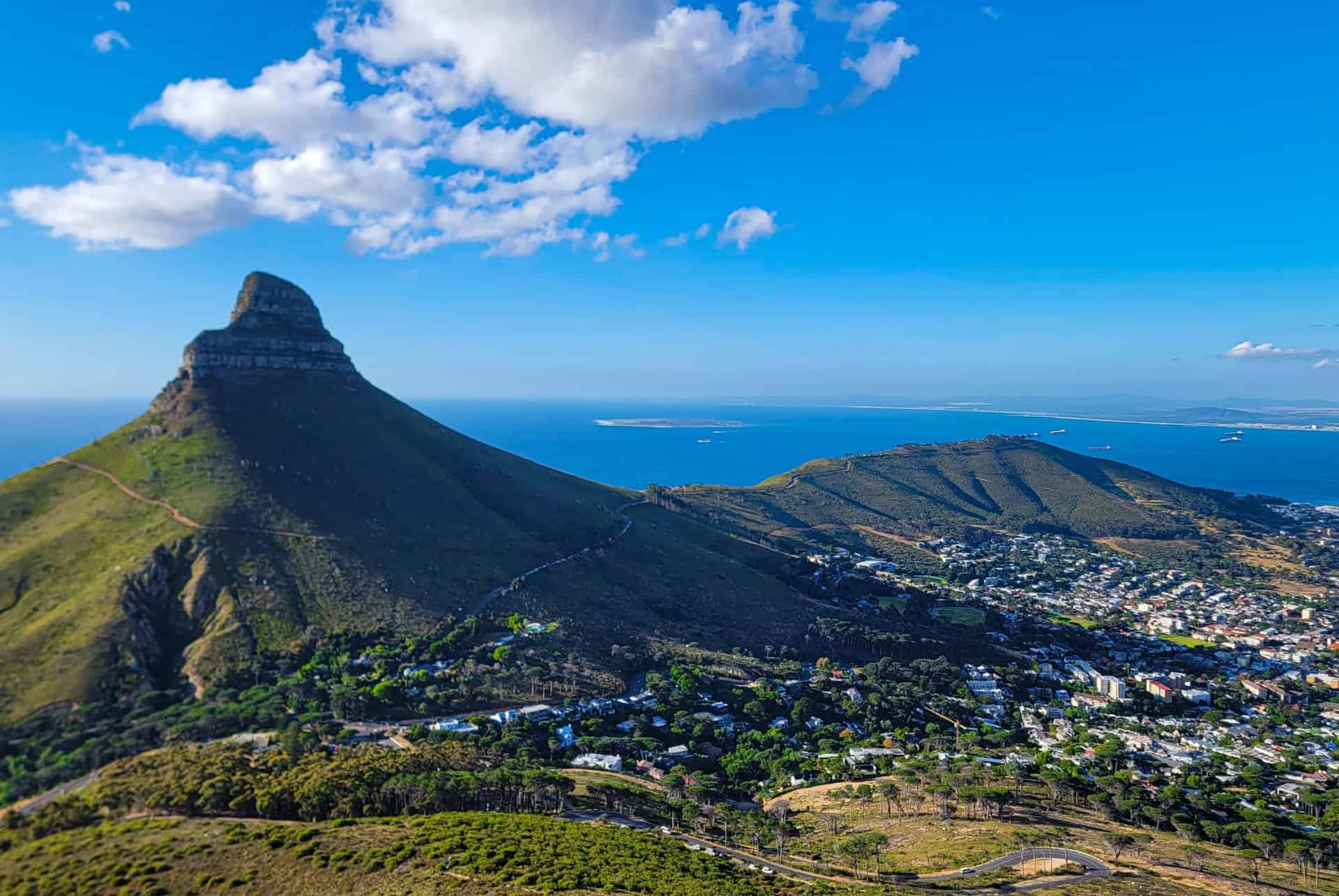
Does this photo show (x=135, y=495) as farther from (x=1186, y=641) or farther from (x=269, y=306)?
(x=1186, y=641)

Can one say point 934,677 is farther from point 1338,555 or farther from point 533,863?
point 1338,555

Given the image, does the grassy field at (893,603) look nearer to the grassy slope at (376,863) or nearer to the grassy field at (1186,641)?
the grassy field at (1186,641)

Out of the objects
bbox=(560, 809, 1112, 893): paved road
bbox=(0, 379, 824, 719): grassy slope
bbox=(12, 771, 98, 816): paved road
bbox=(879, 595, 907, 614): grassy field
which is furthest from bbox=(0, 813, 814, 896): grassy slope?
bbox=(879, 595, 907, 614): grassy field

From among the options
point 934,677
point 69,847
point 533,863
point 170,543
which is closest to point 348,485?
point 170,543

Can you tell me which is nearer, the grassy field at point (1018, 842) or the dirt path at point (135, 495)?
the grassy field at point (1018, 842)

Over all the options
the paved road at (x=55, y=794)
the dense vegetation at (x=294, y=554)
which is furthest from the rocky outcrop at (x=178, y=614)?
the paved road at (x=55, y=794)

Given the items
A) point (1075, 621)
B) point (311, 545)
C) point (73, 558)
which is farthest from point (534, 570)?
point (1075, 621)

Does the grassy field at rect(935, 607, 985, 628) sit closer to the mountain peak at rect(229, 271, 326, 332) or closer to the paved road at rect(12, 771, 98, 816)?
→ the paved road at rect(12, 771, 98, 816)
